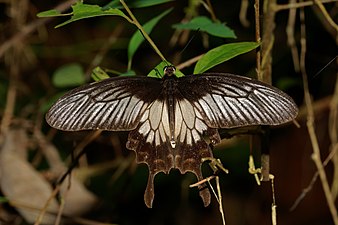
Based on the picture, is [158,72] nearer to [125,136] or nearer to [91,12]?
[91,12]

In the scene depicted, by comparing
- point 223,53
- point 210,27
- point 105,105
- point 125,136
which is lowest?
point 105,105

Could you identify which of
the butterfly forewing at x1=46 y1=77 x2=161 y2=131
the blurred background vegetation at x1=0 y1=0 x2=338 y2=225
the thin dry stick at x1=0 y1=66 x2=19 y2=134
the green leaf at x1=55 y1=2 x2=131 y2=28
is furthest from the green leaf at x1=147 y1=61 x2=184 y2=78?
the thin dry stick at x1=0 y1=66 x2=19 y2=134

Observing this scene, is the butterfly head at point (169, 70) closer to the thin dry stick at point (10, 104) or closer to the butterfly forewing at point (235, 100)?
the butterfly forewing at point (235, 100)

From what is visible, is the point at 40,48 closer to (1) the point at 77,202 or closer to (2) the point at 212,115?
(1) the point at 77,202

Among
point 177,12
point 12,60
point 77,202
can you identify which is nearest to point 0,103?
point 12,60

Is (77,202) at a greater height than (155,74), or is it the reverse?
(155,74)

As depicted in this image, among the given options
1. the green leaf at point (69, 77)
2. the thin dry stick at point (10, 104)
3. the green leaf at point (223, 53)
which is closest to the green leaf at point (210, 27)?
the green leaf at point (223, 53)

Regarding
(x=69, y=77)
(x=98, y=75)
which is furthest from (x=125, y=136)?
(x=98, y=75)

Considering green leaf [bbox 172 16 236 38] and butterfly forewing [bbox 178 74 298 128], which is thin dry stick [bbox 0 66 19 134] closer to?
green leaf [bbox 172 16 236 38]
